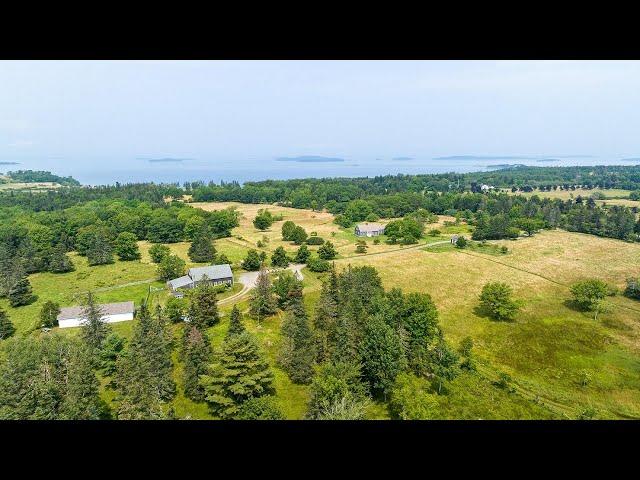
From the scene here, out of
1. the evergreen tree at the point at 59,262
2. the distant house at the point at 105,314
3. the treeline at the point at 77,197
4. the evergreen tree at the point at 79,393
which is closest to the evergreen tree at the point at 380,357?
the evergreen tree at the point at 79,393

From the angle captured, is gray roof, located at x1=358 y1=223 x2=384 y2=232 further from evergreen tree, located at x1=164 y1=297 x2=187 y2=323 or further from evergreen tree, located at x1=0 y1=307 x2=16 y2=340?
evergreen tree, located at x1=0 y1=307 x2=16 y2=340

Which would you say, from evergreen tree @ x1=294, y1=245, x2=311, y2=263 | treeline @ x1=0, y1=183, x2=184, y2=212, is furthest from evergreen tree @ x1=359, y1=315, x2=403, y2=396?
treeline @ x1=0, y1=183, x2=184, y2=212

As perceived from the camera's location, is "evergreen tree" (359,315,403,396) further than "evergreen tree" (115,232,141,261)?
No

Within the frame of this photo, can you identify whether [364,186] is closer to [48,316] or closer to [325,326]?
[325,326]

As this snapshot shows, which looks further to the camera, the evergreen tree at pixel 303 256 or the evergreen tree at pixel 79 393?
the evergreen tree at pixel 303 256

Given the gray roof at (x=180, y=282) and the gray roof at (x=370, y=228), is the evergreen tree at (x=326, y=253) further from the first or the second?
the gray roof at (x=370, y=228)
